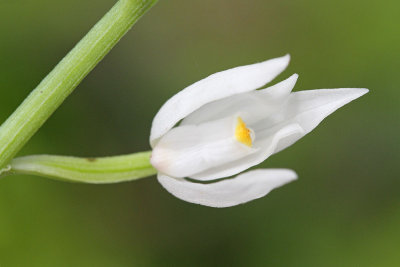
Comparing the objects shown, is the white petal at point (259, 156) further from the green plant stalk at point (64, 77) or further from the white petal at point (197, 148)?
the green plant stalk at point (64, 77)

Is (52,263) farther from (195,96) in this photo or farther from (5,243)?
(195,96)

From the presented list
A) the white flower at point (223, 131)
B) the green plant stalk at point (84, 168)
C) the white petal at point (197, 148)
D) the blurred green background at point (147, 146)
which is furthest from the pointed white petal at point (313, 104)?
the blurred green background at point (147, 146)

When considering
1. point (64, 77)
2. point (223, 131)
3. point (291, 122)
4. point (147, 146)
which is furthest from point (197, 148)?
point (147, 146)

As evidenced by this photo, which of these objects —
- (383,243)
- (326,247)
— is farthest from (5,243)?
(383,243)

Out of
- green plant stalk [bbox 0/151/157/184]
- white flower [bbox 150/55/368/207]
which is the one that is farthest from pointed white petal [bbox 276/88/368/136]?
green plant stalk [bbox 0/151/157/184]

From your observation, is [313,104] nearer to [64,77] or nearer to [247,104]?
[247,104]

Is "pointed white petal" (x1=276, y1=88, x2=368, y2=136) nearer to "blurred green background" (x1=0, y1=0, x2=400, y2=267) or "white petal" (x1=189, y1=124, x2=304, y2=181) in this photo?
"white petal" (x1=189, y1=124, x2=304, y2=181)

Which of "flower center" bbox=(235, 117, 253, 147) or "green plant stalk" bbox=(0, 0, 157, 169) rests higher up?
"green plant stalk" bbox=(0, 0, 157, 169)
